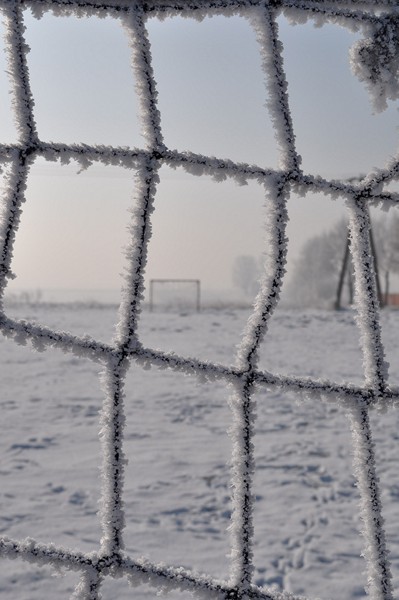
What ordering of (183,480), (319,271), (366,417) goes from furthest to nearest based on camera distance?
1. (319,271)
2. (183,480)
3. (366,417)

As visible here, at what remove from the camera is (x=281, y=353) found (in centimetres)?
679

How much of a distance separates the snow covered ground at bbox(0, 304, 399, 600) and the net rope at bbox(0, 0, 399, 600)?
11 cm

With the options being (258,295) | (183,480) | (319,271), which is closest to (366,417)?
(258,295)

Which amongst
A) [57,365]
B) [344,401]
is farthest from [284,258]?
[57,365]

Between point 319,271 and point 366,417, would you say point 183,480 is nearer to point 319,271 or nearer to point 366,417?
point 366,417

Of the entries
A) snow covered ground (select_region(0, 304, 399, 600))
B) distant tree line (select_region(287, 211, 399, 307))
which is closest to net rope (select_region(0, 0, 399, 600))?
snow covered ground (select_region(0, 304, 399, 600))

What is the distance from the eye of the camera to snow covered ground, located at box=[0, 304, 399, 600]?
2.16 m

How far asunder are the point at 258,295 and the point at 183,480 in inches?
83.1

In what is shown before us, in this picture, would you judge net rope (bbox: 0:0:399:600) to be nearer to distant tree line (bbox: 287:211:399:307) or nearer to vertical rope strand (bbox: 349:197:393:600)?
vertical rope strand (bbox: 349:197:393:600)

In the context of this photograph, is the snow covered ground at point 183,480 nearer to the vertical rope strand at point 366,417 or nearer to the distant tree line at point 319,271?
the vertical rope strand at point 366,417

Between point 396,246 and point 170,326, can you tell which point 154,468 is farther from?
point 396,246

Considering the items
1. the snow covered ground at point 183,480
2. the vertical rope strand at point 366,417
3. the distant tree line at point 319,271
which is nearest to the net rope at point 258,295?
the vertical rope strand at point 366,417

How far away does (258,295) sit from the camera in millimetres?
1042

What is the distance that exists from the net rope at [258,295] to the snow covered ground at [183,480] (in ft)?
0.35
